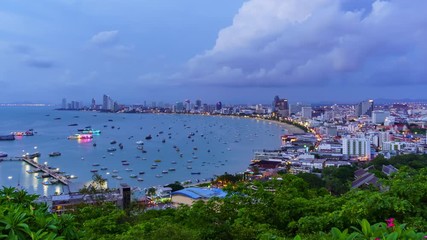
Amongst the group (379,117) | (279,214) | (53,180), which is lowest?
(53,180)

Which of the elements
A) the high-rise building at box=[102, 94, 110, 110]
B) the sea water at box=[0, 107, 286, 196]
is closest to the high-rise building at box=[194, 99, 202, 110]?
the high-rise building at box=[102, 94, 110, 110]

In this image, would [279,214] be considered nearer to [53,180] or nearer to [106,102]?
[53,180]

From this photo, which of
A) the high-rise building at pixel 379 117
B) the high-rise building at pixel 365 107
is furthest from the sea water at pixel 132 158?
the high-rise building at pixel 365 107

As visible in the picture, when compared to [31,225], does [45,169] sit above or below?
below

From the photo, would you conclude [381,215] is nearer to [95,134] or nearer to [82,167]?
[82,167]

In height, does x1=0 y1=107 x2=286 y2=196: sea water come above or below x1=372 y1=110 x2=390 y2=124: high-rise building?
below

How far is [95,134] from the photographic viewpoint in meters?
Answer: 24.2

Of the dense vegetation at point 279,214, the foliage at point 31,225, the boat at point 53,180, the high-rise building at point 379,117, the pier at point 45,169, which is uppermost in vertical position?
the foliage at point 31,225

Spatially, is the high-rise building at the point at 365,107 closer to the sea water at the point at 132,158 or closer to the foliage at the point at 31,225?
the sea water at the point at 132,158

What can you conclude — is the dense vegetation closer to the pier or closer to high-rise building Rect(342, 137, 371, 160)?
the pier

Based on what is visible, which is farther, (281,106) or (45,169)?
(281,106)

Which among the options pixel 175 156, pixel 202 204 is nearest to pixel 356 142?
pixel 175 156

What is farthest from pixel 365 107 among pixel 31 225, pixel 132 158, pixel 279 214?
pixel 31 225

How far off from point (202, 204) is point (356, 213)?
1061mm
